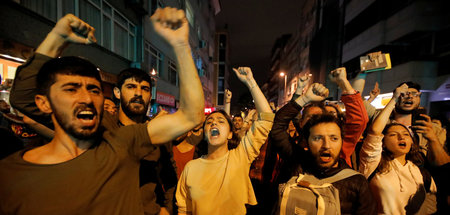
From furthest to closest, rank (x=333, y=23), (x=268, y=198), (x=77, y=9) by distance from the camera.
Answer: (x=333, y=23) → (x=77, y=9) → (x=268, y=198)

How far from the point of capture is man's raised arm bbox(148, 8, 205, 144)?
1248 millimetres

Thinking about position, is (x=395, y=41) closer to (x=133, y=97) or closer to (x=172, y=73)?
(x=172, y=73)

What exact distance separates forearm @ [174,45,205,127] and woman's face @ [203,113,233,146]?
41.2 inches

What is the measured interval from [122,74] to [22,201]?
173 cm

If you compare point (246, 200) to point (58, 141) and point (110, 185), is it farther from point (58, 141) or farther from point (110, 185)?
point (58, 141)

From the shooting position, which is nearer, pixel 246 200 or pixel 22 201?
pixel 22 201

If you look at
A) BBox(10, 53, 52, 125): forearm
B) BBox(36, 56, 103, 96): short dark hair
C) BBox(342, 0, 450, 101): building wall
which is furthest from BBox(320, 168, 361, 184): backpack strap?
BBox(342, 0, 450, 101): building wall

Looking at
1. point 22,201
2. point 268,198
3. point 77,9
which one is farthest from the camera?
point 77,9

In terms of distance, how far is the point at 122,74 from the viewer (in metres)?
2.47

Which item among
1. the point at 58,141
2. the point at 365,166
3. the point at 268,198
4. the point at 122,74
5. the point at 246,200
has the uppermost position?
the point at 122,74

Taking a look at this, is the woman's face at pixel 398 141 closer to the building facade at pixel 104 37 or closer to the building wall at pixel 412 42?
the building facade at pixel 104 37

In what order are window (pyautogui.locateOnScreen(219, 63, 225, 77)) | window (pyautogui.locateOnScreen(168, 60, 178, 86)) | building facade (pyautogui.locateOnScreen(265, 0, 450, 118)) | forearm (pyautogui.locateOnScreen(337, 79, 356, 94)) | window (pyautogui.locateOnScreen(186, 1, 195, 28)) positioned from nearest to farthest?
forearm (pyautogui.locateOnScreen(337, 79, 356, 94)), building facade (pyautogui.locateOnScreen(265, 0, 450, 118)), window (pyautogui.locateOnScreen(168, 60, 178, 86)), window (pyautogui.locateOnScreen(186, 1, 195, 28)), window (pyautogui.locateOnScreen(219, 63, 225, 77))

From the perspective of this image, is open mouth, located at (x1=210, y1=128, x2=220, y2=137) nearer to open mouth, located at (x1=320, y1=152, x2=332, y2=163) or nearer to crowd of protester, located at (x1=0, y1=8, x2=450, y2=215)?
crowd of protester, located at (x1=0, y1=8, x2=450, y2=215)

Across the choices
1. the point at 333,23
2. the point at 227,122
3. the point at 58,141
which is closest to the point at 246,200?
the point at 227,122
